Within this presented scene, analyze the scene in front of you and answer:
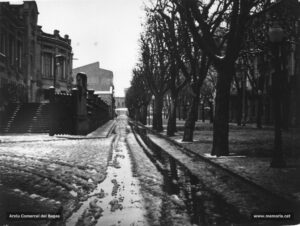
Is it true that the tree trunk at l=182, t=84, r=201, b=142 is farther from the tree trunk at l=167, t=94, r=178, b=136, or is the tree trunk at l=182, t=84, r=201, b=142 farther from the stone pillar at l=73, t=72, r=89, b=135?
the stone pillar at l=73, t=72, r=89, b=135

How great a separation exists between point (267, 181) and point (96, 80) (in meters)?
109

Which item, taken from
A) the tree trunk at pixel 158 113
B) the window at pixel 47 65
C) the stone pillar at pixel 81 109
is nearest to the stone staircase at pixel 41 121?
the stone pillar at pixel 81 109

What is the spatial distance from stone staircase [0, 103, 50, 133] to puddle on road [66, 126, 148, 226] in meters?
20.9

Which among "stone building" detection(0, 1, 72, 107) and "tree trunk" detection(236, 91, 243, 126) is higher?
"stone building" detection(0, 1, 72, 107)

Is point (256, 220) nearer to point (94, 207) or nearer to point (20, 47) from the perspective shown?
point (94, 207)

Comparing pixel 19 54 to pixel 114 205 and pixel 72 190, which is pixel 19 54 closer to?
pixel 72 190

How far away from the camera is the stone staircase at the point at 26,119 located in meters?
29.4

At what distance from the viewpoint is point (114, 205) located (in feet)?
21.9

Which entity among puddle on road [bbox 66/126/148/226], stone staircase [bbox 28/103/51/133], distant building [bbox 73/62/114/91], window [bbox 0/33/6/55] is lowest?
puddle on road [bbox 66/126/148/226]

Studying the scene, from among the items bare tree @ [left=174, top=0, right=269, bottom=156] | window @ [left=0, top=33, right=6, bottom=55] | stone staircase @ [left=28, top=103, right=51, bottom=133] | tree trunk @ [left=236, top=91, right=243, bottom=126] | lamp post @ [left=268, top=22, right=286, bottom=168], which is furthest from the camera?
tree trunk @ [left=236, top=91, right=243, bottom=126]

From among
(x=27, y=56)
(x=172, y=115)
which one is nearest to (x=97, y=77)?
(x=27, y=56)

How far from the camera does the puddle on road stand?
227 inches

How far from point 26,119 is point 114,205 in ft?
83.2

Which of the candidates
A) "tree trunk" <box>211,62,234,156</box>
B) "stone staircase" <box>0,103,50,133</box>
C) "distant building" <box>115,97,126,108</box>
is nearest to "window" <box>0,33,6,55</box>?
"stone staircase" <box>0,103,50,133</box>
